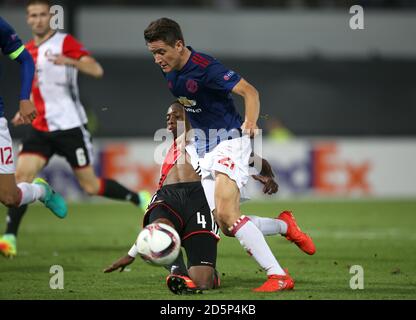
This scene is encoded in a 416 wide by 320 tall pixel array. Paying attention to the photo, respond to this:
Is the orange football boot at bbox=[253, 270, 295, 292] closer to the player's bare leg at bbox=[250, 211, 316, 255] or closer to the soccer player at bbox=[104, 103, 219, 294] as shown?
the soccer player at bbox=[104, 103, 219, 294]

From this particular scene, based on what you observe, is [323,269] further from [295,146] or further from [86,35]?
[86,35]

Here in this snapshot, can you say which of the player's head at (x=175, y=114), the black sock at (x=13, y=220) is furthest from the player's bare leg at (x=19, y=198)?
the player's head at (x=175, y=114)

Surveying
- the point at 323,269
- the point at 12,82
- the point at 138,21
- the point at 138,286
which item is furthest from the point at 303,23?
the point at 138,286

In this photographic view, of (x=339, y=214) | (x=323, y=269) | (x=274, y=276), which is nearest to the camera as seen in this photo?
(x=274, y=276)

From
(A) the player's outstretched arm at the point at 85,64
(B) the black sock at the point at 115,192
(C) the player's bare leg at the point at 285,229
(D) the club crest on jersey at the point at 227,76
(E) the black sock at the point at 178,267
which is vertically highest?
Result: (D) the club crest on jersey at the point at 227,76

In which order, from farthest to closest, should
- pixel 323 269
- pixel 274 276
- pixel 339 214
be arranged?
1. pixel 339 214
2. pixel 323 269
3. pixel 274 276

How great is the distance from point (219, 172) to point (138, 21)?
12831 mm

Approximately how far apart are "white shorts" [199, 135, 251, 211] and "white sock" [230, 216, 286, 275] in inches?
12.3

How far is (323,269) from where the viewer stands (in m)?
8.74

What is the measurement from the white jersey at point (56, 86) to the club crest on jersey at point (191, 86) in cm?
335

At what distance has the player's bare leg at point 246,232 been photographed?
7.00 meters

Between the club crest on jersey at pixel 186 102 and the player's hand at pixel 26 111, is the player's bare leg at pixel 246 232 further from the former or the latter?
the player's hand at pixel 26 111

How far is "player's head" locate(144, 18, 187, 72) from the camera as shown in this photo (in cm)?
723

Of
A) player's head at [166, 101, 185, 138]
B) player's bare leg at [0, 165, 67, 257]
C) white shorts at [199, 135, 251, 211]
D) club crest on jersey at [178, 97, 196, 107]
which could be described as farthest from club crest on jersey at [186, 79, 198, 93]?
player's bare leg at [0, 165, 67, 257]
